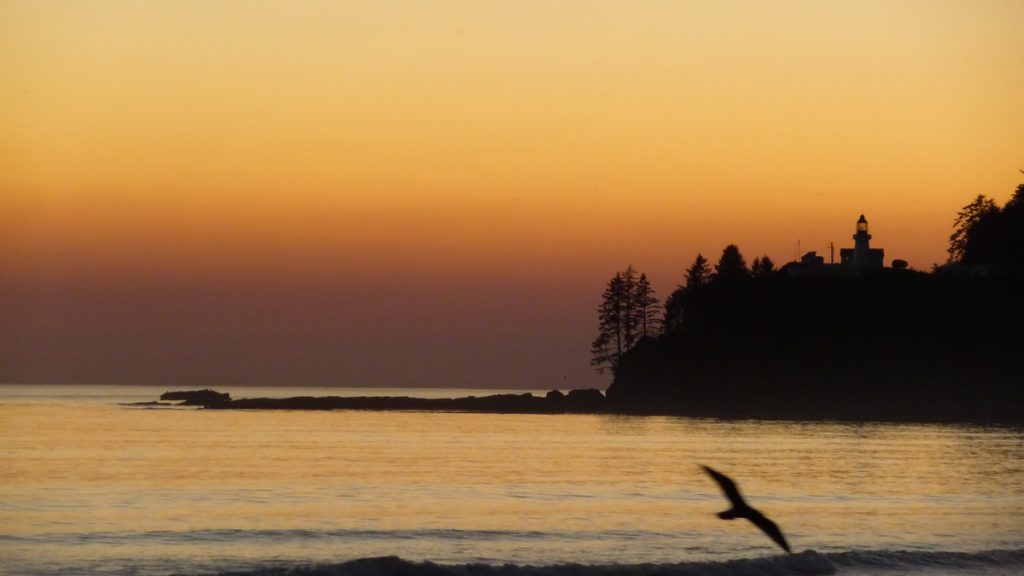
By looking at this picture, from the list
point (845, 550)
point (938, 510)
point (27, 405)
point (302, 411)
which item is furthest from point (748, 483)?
point (27, 405)

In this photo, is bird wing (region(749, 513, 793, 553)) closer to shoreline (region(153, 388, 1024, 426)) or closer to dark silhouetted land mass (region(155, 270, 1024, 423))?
shoreline (region(153, 388, 1024, 426))

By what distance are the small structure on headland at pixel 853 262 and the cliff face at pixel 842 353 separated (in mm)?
2561

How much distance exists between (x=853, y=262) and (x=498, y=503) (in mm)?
100136

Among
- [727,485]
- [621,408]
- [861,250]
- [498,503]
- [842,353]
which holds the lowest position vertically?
[498,503]

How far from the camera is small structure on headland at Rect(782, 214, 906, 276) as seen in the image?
13938 cm

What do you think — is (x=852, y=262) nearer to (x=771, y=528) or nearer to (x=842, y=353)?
(x=842, y=353)

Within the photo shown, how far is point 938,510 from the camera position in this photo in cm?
5109

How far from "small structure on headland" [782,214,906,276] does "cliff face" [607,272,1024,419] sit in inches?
101

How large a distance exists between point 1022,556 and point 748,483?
2234 centimetres

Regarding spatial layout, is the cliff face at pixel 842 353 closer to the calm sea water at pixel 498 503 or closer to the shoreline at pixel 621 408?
the shoreline at pixel 621 408

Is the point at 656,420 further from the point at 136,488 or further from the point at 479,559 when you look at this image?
the point at 479,559

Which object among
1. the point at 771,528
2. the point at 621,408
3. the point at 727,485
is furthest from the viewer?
the point at 621,408

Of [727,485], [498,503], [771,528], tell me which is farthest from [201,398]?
[727,485]

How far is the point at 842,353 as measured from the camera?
135875mm
